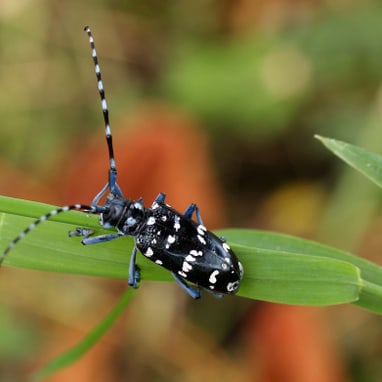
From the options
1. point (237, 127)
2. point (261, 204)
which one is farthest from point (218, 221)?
point (237, 127)

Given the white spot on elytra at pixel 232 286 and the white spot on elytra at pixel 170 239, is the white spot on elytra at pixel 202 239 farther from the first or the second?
the white spot on elytra at pixel 232 286

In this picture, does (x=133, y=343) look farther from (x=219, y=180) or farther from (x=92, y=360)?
(x=219, y=180)

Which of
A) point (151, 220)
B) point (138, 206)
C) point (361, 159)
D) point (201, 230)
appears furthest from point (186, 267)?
point (361, 159)

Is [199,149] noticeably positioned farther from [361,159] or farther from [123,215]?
[361,159]

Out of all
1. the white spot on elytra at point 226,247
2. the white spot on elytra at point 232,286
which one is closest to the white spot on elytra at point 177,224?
the white spot on elytra at point 226,247

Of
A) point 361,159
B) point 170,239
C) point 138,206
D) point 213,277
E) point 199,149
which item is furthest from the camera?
point 199,149

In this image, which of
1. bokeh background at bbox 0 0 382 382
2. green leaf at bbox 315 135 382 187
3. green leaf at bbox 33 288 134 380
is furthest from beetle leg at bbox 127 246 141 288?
bokeh background at bbox 0 0 382 382

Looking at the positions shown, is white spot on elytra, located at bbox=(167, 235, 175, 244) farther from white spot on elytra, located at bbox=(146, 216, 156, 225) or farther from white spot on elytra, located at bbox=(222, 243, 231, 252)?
white spot on elytra, located at bbox=(222, 243, 231, 252)
